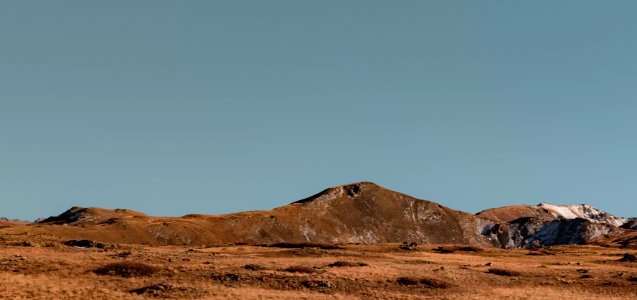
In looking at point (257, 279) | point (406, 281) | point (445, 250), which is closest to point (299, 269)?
point (257, 279)

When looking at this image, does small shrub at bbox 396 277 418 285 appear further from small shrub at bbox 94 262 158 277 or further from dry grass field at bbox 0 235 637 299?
small shrub at bbox 94 262 158 277

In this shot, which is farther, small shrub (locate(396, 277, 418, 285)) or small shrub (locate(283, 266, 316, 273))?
small shrub (locate(283, 266, 316, 273))

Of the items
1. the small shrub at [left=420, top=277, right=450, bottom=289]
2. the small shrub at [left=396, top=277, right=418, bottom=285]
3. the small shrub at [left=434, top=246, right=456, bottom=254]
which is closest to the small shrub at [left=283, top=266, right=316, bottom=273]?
the small shrub at [left=396, top=277, right=418, bottom=285]

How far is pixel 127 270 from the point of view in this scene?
180 feet

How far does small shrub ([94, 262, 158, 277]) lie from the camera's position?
54.2 m

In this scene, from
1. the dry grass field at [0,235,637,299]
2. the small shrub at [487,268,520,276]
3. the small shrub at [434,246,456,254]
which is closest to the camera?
the dry grass field at [0,235,637,299]

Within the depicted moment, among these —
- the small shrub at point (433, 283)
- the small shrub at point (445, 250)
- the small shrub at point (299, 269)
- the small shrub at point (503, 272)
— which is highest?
the small shrub at point (445, 250)

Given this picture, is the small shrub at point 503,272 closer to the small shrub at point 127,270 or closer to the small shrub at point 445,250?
the small shrub at point 127,270

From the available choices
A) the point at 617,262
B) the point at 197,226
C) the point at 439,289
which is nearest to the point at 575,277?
the point at 439,289

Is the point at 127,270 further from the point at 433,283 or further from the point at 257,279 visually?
the point at 433,283

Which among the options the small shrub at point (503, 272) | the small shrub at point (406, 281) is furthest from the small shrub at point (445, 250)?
the small shrub at point (406, 281)

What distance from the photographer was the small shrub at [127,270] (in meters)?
54.2

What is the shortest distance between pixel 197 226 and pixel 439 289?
382ft

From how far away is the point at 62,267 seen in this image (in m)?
55.1
